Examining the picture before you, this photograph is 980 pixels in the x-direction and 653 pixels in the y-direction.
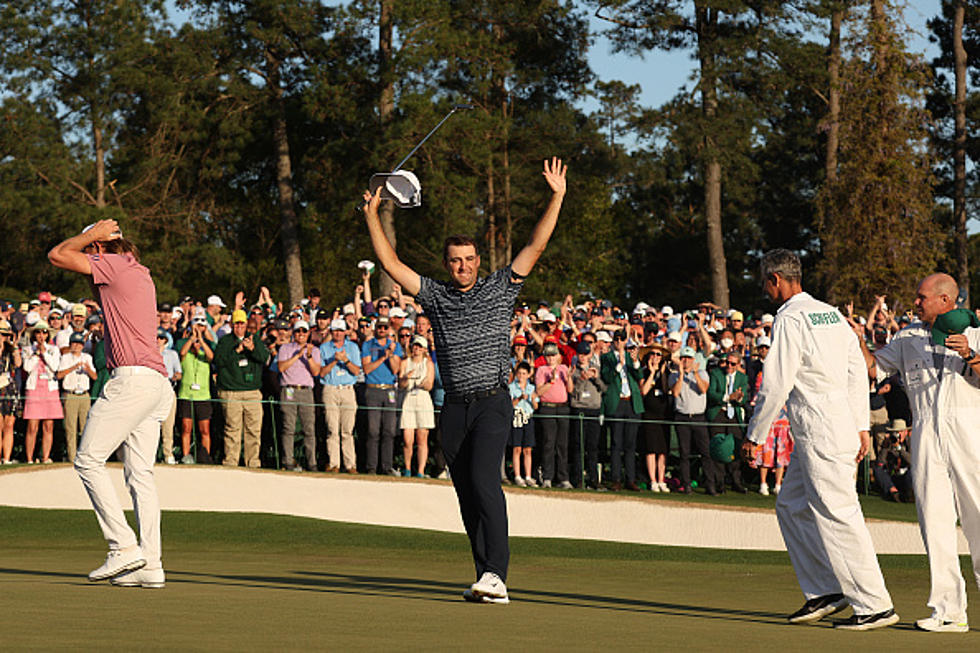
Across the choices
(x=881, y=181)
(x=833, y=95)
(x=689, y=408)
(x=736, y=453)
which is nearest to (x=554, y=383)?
(x=689, y=408)

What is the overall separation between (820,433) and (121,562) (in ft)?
13.8

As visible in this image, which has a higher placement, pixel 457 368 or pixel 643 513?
pixel 457 368

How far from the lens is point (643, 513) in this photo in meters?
17.7

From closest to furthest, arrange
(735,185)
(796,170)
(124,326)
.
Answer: (124,326) < (735,185) < (796,170)

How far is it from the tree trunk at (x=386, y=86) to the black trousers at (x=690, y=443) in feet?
69.7

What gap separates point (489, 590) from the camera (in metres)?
8.02

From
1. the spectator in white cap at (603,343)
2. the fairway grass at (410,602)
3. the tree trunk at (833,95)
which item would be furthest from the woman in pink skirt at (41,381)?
the tree trunk at (833,95)

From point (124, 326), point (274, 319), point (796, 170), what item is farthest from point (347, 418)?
point (796, 170)

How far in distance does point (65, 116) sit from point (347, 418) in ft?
91.4

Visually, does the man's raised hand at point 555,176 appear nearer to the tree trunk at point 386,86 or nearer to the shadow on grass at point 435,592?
the shadow on grass at point 435,592

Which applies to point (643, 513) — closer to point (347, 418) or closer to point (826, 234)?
point (347, 418)

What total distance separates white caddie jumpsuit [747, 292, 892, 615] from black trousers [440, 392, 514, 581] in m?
1.46

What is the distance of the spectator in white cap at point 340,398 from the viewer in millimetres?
19172

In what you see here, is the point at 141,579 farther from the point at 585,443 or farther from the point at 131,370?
the point at 585,443
